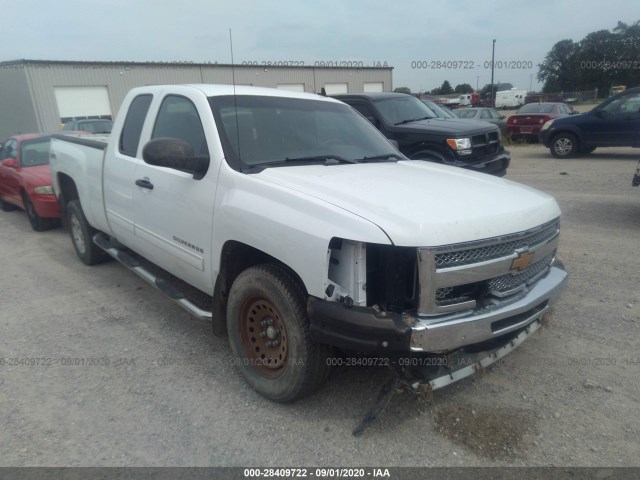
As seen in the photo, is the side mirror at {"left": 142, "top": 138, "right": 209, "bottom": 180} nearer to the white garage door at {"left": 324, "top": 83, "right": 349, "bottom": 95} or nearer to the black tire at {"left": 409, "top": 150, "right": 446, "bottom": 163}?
the black tire at {"left": 409, "top": 150, "right": 446, "bottom": 163}

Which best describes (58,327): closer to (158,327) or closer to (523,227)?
(158,327)

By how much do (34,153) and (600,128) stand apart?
43.9 ft

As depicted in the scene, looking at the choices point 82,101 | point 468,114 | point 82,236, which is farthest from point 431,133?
point 82,101

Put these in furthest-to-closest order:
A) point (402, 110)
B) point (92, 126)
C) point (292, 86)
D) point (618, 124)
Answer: point (292, 86) < point (92, 126) < point (618, 124) < point (402, 110)

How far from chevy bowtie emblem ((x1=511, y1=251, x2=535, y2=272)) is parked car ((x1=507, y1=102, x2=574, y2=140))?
17204 millimetres

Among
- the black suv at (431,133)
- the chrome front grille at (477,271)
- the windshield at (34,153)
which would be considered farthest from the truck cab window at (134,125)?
the black suv at (431,133)

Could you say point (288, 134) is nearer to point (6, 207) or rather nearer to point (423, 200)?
point (423, 200)

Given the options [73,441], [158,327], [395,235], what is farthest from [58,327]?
[395,235]

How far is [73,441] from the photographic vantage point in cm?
287

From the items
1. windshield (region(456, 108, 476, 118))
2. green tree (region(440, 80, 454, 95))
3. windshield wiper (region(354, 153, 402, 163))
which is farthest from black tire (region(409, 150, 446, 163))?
green tree (region(440, 80, 454, 95))

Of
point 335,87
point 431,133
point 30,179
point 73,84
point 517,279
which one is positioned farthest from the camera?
point 335,87

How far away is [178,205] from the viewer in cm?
367

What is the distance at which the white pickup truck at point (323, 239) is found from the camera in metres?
2.56

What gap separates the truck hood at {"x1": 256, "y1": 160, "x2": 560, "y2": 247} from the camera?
2535 mm
